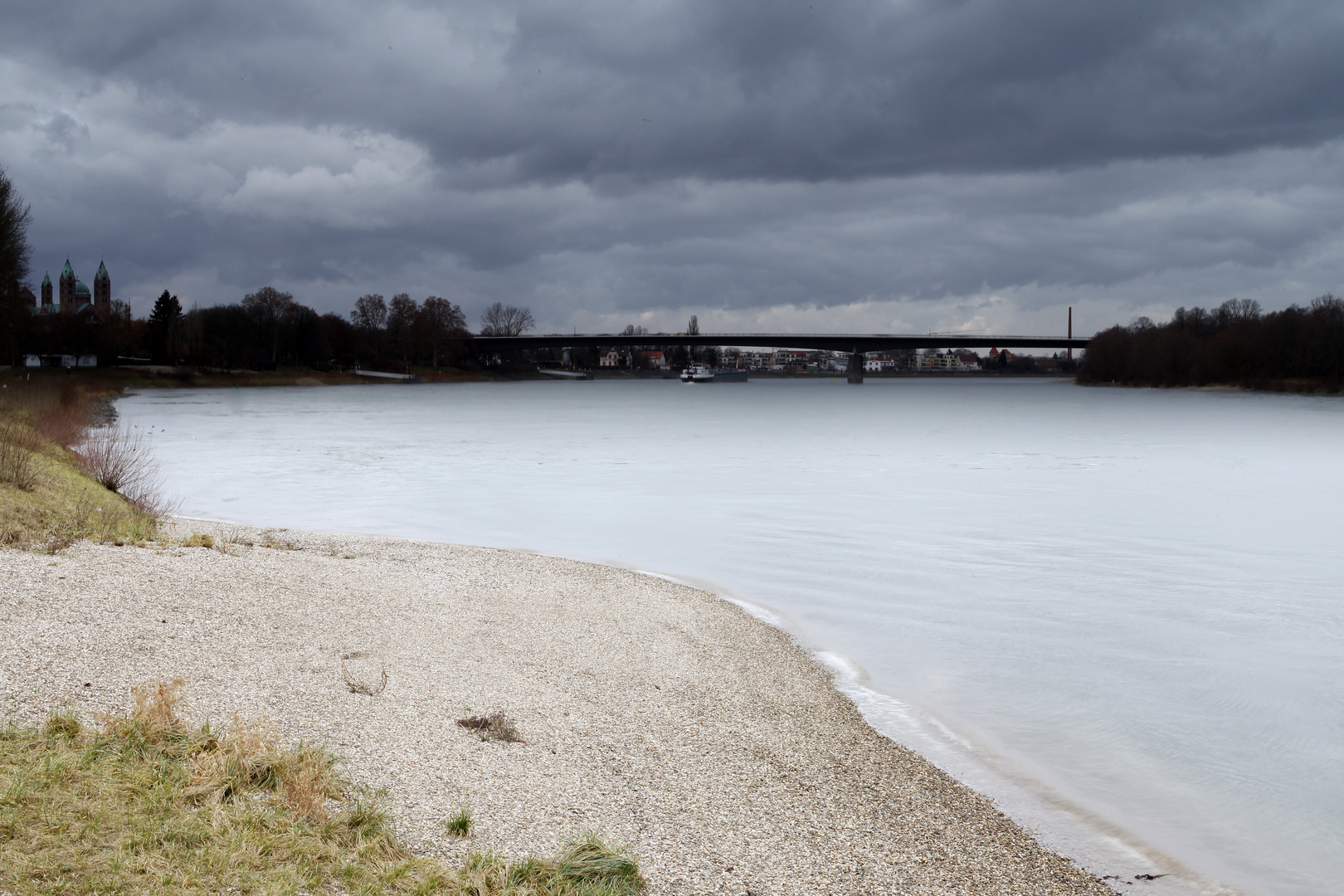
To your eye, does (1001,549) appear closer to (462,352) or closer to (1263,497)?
(1263,497)

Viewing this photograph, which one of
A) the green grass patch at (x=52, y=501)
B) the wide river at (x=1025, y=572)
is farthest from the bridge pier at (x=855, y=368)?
the green grass patch at (x=52, y=501)

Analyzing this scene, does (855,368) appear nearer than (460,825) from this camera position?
No

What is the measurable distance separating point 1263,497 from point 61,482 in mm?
29763

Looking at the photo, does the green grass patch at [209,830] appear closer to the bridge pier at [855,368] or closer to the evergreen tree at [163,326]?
the evergreen tree at [163,326]

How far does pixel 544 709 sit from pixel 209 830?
3.08 metres

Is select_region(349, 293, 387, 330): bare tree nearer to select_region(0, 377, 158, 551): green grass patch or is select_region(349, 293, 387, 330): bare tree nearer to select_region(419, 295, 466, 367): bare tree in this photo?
select_region(419, 295, 466, 367): bare tree

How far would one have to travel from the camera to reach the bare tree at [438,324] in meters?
182

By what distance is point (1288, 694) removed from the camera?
32.9ft

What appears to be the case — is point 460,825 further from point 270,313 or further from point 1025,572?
point 270,313

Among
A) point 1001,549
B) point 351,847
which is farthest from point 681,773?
point 1001,549

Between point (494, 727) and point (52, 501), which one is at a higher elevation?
point (52, 501)

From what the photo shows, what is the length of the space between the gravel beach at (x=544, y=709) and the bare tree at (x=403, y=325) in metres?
177

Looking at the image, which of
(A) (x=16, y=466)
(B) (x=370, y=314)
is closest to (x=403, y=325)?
(B) (x=370, y=314)

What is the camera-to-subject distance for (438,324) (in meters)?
185
